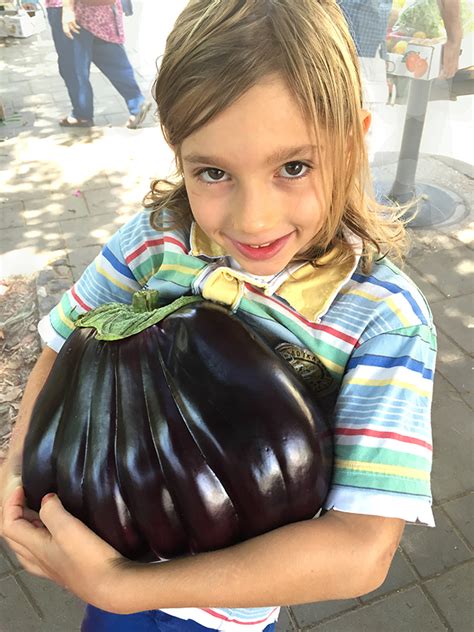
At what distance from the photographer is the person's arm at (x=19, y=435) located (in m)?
1.33

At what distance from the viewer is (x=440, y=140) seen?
517 centimetres

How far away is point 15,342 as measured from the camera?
3.67m

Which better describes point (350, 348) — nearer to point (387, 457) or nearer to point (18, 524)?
point (387, 457)

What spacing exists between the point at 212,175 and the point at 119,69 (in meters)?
6.01

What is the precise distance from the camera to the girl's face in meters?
1.04

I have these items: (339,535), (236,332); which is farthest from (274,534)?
(236,332)

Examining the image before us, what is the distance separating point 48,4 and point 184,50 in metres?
6.21

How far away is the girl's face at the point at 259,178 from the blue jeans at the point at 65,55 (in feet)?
20.1

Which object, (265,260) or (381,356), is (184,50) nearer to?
(265,260)

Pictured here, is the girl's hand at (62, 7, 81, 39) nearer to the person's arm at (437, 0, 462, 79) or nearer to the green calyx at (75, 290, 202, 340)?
the person's arm at (437, 0, 462, 79)

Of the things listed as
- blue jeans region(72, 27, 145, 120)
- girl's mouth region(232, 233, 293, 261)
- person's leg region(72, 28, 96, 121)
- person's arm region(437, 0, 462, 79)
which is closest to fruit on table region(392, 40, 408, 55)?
person's arm region(437, 0, 462, 79)

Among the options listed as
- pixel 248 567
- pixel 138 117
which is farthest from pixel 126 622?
pixel 138 117

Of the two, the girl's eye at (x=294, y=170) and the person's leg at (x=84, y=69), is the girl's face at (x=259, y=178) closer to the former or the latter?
the girl's eye at (x=294, y=170)

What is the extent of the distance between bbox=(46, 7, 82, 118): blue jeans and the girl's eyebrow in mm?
6151
